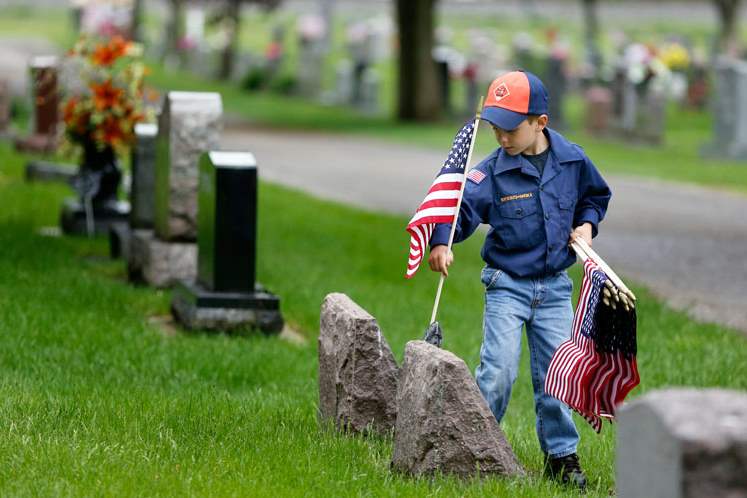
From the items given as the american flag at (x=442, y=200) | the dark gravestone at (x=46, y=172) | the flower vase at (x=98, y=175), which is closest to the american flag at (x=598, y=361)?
the american flag at (x=442, y=200)

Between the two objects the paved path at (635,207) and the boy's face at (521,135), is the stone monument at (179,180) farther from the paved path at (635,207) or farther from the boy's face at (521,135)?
the boy's face at (521,135)

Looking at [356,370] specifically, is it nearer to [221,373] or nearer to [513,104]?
[513,104]

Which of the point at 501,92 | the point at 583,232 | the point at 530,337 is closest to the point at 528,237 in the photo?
the point at 583,232

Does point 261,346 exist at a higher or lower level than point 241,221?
lower

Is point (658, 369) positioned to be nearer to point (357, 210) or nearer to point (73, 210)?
point (73, 210)

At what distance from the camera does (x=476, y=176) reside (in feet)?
19.3

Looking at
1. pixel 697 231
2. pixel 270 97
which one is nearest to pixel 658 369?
pixel 697 231

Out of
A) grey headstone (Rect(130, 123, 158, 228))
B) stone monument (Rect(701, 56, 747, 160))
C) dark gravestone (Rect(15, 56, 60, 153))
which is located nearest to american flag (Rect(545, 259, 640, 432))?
grey headstone (Rect(130, 123, 158, 228))

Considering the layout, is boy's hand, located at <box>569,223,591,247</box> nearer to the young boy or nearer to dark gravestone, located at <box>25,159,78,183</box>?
the young boy

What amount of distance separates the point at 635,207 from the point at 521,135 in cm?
1250

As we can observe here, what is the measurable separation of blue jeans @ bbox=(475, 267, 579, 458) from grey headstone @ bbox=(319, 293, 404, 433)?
44 centimetres

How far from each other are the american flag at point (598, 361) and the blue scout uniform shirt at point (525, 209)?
258 mm

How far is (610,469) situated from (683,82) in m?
37.1

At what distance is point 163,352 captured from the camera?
8.46m
